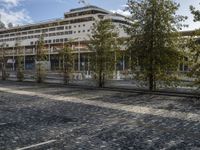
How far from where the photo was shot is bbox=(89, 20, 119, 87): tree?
103 feet

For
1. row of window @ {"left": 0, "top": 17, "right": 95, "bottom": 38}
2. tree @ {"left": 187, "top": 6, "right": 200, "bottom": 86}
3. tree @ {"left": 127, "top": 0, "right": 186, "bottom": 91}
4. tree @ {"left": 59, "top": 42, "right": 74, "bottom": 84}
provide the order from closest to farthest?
tree @ {"left": 187, "top": 6, "right": 200, "bottom": 86}, tree @ {"left": 127, "top": 0, "right": 186, "bottom": 91}, tree @ {"left": 59, "top": 42, "right": 74, "bottom": 84}, row of window @ {"left": 0, "top": 17, "right": 95, "bottom": 38}

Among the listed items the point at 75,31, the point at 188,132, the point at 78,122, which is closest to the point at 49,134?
the point at 78,122

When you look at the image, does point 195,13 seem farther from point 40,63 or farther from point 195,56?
point 40,63

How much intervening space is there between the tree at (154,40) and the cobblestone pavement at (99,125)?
664cm

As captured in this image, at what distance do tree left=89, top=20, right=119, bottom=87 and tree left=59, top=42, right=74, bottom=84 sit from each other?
215 inches

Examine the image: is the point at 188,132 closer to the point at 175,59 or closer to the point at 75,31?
the point at 175,59

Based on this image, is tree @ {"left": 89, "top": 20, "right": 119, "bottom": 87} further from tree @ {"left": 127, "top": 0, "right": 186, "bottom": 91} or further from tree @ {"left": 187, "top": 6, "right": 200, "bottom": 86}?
tree @ {"left": 187, "top": 6, "right": 200, "bottom": 86}

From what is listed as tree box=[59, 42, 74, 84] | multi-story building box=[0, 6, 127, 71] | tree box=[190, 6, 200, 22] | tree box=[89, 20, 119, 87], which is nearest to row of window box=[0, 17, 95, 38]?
multi-story building box=[0, 6, 127, 71]

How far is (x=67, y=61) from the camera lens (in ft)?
124

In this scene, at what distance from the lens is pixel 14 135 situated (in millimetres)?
11273

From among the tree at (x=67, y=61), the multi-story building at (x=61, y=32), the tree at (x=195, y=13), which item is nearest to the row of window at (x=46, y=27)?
the multi-story building at (x=61, y=32)

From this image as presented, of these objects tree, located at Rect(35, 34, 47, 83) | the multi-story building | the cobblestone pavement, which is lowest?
the cobblestone pavement

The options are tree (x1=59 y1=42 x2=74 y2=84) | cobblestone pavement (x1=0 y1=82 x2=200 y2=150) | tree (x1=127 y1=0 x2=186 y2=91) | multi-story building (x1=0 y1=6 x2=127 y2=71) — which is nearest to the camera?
cobblestone pavement (x1=0 y1=82 x2=200 y2=150)

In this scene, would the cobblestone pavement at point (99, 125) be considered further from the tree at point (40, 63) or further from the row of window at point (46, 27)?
the row of window at point (46, 27)
